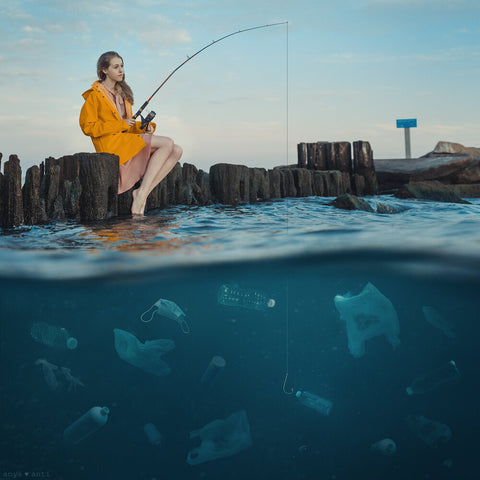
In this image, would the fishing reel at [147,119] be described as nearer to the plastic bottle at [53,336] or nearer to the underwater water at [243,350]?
the underwater water at [243,350]

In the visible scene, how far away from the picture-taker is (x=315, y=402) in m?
5.29

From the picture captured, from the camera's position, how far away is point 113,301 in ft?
18.6

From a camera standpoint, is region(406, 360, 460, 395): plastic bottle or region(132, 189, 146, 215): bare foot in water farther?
region(132, 189, 146, 215): bare foot in water

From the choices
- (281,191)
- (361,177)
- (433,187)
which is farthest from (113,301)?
(361,177)

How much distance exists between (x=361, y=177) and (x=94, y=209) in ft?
31.8

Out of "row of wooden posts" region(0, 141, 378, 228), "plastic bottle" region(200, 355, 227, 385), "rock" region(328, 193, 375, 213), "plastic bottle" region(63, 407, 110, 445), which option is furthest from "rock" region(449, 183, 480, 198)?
"plastic bottle" region(63, 407, 110, 445)

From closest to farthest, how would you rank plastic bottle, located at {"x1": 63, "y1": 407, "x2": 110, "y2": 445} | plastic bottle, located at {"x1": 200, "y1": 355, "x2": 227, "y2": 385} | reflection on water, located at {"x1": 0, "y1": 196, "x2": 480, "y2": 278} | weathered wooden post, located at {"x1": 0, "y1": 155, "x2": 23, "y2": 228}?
1. plastic bottle, located at {"x1": 63, "y1": 407, "x2": 110, "y2": 445}
2. plastic bottle, located at {"x1": 200, "y1": 355, "x2": 227, "y2": 385}
3. reflection on water, located at {"x1": 0, "y1": 196, "x2": 480, "y2": 278}
4. weathered wooden post, located at {"x1": 0, "y1": 155, "x2": 23, "y2": 228}

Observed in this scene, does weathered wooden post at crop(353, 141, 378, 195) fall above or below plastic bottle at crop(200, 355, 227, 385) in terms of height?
above

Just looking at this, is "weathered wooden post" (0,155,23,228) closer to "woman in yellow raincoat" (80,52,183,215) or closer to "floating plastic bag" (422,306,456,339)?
"woman in yellow raincoat" (80,52,183,215)

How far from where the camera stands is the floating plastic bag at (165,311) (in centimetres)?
590

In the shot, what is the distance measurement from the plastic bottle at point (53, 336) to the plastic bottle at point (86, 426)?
1.41 metres

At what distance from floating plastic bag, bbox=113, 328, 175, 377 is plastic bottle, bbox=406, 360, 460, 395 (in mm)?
2688

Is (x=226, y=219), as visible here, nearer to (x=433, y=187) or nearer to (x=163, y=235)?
(x=163, y=235)

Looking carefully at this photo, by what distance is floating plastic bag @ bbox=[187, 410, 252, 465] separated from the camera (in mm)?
4359
